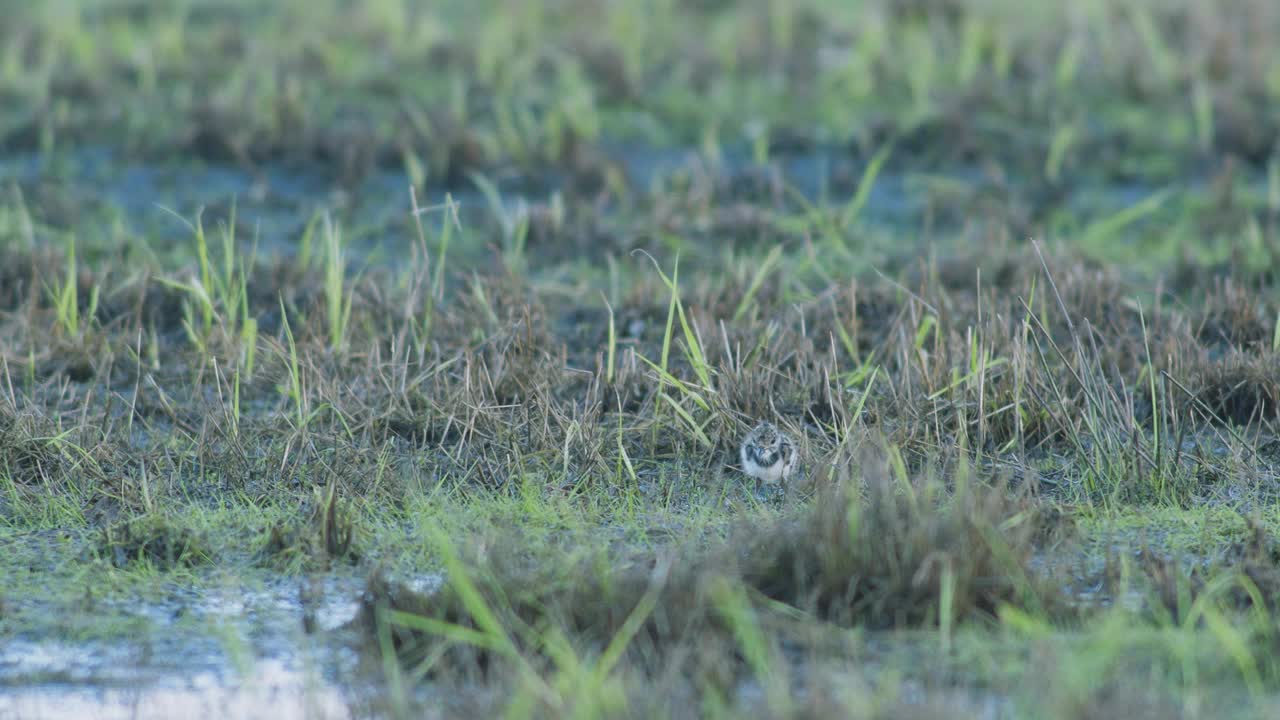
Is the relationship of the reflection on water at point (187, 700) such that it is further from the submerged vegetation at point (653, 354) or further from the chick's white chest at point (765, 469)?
the chick's white chest at point (765, 469)

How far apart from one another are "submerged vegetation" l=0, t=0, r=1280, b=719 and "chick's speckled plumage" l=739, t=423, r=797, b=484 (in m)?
0.04

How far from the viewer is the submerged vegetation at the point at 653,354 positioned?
2877mm

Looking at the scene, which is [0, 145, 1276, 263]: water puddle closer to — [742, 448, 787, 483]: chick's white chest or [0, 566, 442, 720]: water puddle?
[742, 448, 787, 483]: chick's white chest

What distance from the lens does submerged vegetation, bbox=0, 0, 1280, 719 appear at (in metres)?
2.88

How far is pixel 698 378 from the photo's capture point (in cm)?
423

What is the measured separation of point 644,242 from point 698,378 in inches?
56.7

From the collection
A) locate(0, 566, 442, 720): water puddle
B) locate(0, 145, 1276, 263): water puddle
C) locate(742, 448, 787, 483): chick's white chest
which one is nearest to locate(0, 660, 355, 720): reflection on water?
locate(0, 566, 442, 720): water puddle

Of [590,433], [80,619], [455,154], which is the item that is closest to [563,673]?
[80,619]

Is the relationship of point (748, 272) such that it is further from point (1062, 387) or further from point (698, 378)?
point (1062, 387)

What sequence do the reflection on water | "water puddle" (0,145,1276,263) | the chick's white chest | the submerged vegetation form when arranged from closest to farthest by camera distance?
the reflection on water
the submerged vegetation
the chick's white chest
"water puddle" (0,145,1276,263)

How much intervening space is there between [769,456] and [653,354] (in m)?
1.00

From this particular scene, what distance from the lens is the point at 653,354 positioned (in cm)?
463

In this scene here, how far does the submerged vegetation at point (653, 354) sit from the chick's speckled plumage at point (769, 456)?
1.6 inches

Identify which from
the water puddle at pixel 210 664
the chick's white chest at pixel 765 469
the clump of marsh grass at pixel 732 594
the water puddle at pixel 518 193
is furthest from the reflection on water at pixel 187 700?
the water puddle at pixel 518 193
